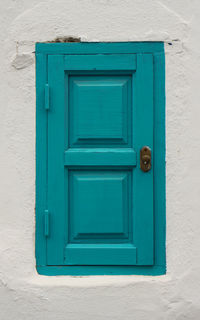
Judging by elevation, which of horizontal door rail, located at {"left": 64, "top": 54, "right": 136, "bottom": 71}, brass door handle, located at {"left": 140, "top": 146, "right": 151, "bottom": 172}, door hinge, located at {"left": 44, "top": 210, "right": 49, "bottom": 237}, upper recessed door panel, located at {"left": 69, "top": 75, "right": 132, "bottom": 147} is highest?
horizontal door rail, located at {"left": 64, "top": 54, "right": 136, "bottom": 71}

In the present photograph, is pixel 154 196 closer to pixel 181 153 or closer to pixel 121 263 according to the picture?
pixel 181 153

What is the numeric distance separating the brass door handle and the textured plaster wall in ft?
0.42

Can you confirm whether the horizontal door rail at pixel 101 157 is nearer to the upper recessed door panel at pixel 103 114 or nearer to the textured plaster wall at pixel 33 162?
the upper recessed door panel at pixel 103 114

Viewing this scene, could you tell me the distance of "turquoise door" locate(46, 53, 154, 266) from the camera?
7.62 feet

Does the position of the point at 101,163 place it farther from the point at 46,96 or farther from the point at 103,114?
the point at 46,96

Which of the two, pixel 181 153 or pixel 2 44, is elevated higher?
pixel 2 44

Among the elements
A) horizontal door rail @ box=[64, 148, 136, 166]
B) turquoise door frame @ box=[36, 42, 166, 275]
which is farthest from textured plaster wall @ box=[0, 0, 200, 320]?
horizontal door rail @ box=[64, 148, 136, 166]

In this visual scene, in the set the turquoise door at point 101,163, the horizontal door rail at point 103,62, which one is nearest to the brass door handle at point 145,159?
the turquoise door at point 101,163

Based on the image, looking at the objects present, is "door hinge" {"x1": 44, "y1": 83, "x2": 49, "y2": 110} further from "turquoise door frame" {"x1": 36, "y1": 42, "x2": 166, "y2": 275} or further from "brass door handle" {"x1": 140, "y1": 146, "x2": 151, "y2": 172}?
"brass door handle" {"x1": 140, "y1": 146, "x2": 151, "y2": 172}

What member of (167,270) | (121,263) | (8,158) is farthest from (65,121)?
(167,270)

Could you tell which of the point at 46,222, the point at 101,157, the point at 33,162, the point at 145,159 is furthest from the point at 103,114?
the point at 46,222

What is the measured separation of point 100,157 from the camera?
7.66 ft

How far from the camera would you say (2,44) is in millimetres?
2357

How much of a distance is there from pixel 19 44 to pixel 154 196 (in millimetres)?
1255
